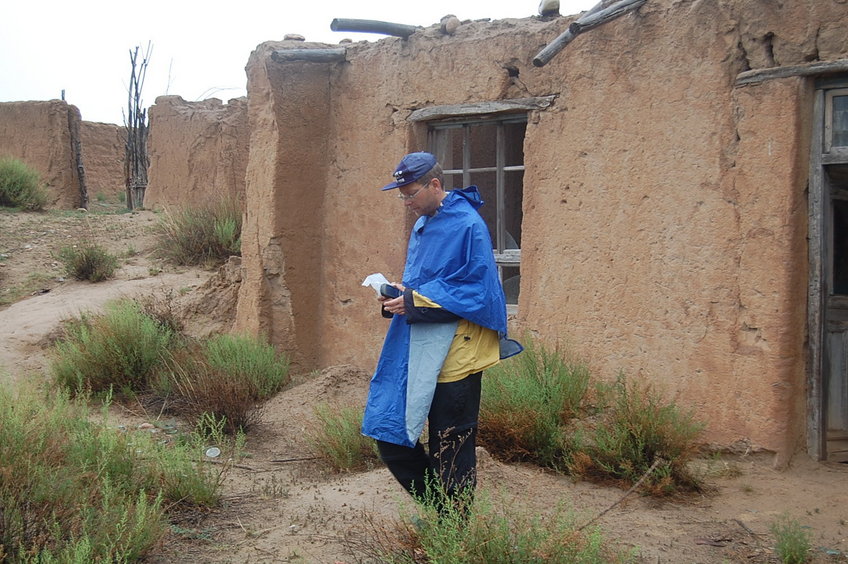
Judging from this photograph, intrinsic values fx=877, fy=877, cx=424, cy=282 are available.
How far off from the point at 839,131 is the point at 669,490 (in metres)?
2.25

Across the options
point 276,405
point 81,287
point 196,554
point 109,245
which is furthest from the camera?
point 109,245

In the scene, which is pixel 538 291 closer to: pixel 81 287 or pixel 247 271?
pixel 247 271

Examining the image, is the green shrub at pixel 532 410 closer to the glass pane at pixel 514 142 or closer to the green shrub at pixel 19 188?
the glass pane at pixel 514 142

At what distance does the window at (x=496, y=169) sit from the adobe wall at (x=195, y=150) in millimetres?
5441

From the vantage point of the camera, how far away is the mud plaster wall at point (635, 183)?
5.04 meters

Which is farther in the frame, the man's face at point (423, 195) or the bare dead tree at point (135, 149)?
the bare dead tree at point (135, 149)

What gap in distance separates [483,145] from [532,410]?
3136 millimetres

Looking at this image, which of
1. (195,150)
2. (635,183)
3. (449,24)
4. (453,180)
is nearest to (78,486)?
(635,183)

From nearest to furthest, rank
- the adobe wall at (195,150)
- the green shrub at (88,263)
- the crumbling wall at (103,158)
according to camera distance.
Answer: the green shrub at (88,263), the adobe wall at (195,150), the crumbling wall at (103,158)

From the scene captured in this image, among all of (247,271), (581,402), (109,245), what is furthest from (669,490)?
(109,245)

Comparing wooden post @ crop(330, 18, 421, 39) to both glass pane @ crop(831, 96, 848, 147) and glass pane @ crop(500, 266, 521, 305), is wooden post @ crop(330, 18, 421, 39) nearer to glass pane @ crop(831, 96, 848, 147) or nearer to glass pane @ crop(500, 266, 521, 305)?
glass pane @ crop(500, 266, 521, 305)

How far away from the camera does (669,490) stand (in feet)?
15.6

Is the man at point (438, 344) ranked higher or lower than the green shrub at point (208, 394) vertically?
higher

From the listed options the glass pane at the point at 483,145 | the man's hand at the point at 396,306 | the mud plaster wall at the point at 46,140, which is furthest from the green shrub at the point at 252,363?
the mud plaster wall at the point at 46,140
